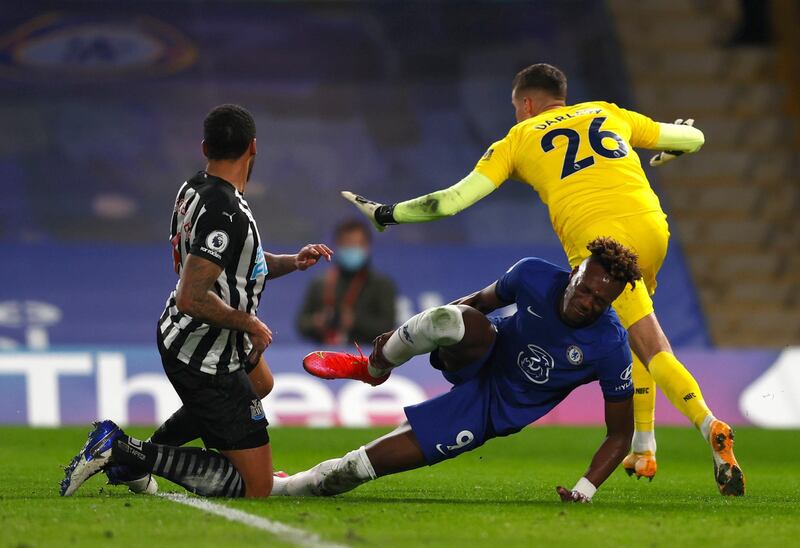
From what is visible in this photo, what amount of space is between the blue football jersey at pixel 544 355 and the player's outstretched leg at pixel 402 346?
19 centimetres

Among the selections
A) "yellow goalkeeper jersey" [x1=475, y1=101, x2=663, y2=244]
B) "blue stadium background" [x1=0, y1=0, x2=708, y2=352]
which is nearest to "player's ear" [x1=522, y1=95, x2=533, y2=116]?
"yellow goalkeeper jersey" [x1=475, y1=101, x2=663, y2=244]

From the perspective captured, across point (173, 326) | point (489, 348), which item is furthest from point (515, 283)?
point (173, 326)

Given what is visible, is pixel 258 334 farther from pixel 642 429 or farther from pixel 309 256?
pixel 642 429

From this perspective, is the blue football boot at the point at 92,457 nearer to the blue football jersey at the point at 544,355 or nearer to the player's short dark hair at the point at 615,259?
the blue football jersey at the point at 544,355

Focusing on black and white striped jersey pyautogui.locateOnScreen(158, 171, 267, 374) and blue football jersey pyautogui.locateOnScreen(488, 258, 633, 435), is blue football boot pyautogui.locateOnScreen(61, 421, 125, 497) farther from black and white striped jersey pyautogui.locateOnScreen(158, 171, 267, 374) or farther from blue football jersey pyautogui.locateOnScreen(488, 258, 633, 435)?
blue football jersey pyautogui.locateOnScreen(488, 258, 633, 435)

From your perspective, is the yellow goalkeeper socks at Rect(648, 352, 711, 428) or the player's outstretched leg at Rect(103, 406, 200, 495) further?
the yellow goalkeeper socks at Rect(648, 352, 711, 428)

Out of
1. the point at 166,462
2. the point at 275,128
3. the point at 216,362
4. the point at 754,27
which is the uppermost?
the point at 754,27

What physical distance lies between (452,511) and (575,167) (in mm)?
2057

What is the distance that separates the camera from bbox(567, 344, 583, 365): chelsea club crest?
5734 millimetres

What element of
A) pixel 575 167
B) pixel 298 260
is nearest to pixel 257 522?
pixel 298 260

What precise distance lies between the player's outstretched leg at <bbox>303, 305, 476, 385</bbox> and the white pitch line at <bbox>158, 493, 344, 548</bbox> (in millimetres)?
866

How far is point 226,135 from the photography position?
5.74m

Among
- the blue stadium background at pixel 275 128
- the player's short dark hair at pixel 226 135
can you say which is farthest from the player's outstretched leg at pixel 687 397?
the blue stadium background at pixel 275 128

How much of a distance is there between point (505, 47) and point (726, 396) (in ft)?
23.1
